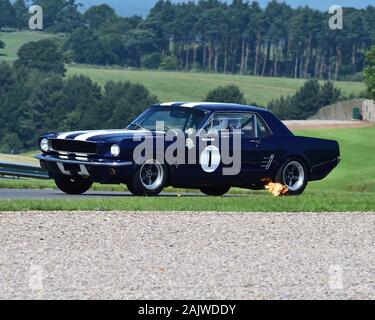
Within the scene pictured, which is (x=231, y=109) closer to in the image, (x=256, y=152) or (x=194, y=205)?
(x=256, y=152)

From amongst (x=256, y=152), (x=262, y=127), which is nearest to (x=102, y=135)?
(x=256, y=152)

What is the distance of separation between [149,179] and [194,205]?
1936 millimetres

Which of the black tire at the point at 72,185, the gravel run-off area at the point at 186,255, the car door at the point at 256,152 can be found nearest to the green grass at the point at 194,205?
the gravel run-off area at the point at 186,255

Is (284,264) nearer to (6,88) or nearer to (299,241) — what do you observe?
(299,241)

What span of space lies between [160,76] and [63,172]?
176461 millimetres

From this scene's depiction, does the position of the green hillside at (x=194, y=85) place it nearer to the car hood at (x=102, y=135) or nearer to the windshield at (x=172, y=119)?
the windshield at (x=172, y=119)

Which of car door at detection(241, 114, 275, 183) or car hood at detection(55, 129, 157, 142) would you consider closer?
car hood at detection(55, 129, 157, 142)

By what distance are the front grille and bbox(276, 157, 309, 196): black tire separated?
319 cm

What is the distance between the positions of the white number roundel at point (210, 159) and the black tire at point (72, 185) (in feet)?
6.88

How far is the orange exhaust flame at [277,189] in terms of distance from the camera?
1986 centimetres

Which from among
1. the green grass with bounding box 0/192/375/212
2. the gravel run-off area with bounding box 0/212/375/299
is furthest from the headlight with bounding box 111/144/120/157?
the gravel run-off area with bounding box 0/212/375/299

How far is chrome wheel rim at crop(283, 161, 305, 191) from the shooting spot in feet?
66.1

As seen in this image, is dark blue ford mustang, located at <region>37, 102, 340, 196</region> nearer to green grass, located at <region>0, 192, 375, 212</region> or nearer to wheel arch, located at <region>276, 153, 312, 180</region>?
wheel arch, located at <region>276, 153, 312, 180</region>

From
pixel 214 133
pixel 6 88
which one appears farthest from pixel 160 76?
pixel 214 133
